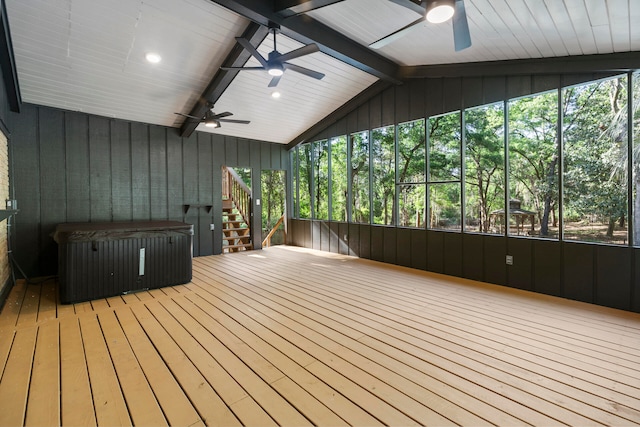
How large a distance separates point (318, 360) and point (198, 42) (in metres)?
4.44

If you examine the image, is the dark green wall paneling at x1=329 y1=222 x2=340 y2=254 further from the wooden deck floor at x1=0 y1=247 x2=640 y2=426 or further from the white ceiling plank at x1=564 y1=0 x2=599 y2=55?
the white ceiling plank at x1=564 y1=0 x2=599 y2=55

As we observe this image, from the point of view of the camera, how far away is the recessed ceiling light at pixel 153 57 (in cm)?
434

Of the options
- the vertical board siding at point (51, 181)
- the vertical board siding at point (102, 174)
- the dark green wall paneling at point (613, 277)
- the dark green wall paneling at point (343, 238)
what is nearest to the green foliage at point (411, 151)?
the dark green wall paneling at point (343, 238)

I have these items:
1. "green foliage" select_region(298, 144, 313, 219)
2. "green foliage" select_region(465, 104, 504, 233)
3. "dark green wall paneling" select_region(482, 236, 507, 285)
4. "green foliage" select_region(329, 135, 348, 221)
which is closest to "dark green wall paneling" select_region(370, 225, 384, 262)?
"green foliage" select_region(329, 135, 348, 221)

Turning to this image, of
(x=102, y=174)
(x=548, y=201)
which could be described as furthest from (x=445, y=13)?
(x=102, y=174)

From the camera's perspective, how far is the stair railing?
884cm

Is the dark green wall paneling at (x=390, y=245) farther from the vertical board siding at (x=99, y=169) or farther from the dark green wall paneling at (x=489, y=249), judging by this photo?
the vertical board siding at (x=99, y=169)

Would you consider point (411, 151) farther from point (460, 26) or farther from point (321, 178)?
point (460, 26)

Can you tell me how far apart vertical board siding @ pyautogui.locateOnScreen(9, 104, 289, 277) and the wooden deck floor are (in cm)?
182

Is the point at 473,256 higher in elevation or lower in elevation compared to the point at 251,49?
lower

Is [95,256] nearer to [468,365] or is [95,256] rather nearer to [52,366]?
[52,366]

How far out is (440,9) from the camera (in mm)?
2500

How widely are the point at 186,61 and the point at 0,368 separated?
168 inches

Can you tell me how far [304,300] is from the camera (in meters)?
4.05
